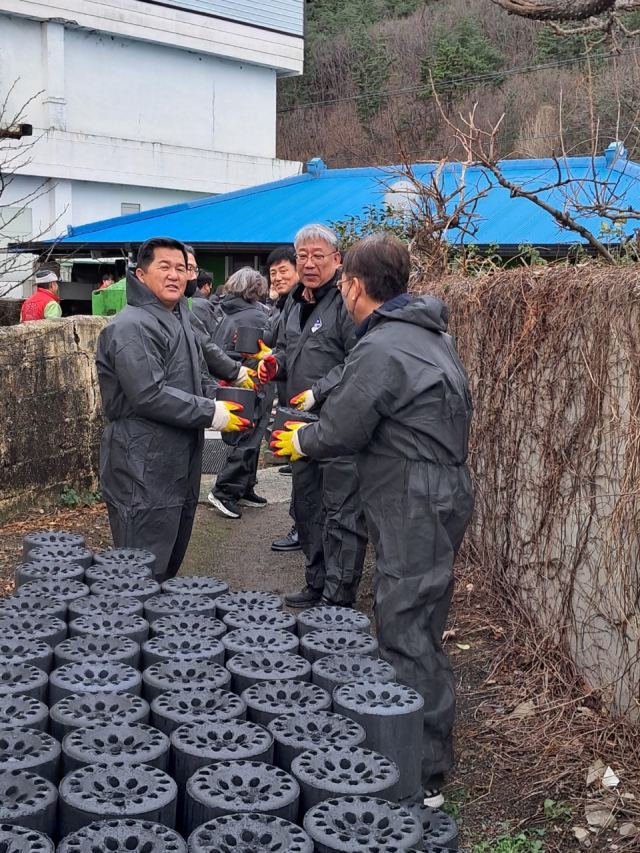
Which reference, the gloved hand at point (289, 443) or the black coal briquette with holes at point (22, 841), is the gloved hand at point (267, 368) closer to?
the gloved hand at point (289, 443)

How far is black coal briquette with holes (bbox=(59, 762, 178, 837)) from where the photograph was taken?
6.71 ft

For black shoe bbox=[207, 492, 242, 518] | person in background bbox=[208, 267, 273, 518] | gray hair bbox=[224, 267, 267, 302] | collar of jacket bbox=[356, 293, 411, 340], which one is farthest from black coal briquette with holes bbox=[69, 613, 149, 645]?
gray hair bbox=[224, 267, 267, 302]

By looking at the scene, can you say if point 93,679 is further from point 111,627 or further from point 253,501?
point 253,501

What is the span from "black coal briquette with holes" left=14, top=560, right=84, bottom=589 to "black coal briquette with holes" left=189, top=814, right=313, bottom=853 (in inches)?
68.8

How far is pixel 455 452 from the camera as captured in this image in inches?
144

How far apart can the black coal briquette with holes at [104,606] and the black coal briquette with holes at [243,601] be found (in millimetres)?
295

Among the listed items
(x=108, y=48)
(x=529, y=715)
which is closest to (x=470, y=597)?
(x=529, y=715)

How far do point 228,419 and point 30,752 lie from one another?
8.34ft

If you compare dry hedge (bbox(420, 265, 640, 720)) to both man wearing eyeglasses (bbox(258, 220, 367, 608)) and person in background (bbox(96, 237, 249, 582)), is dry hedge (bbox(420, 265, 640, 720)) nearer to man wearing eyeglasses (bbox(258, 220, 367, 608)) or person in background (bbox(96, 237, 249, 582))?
man wearing eyeglasses (bbox(258, 220, 367, 608))

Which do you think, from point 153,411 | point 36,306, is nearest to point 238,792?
point 153,411

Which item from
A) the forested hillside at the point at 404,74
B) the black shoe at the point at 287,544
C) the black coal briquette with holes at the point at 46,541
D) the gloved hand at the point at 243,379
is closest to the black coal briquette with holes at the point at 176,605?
the black coal briquette with holes at the point at 46,541

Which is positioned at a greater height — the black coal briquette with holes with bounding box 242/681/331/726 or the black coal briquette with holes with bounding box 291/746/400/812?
the black coal briquette with holes with bounding box 242/681/331/726

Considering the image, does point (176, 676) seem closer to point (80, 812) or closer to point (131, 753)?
point (131, 753)

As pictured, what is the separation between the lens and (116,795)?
6.97 feet
